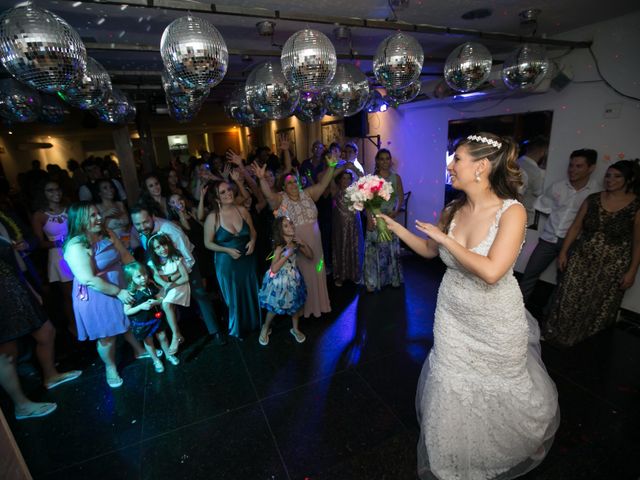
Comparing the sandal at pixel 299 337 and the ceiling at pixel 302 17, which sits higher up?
the ceiling at pixel 302 17

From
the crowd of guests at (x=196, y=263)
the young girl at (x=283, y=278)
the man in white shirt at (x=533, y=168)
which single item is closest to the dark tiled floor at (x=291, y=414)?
the crowd of guests at (x=196, y=263)

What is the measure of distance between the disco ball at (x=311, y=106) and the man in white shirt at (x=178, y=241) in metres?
1.73

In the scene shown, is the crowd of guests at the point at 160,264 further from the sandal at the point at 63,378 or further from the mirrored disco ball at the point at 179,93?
the mirrored disco ball at the point at 179,93

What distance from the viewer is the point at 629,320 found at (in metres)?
3.42

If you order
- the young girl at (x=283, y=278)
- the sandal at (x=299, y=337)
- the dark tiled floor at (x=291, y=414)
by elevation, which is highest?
the young girl at (x=283, y=278)

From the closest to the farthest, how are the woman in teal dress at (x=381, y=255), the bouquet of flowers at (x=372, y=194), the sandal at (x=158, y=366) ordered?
the bouquet of flowers at (x=372, y=194)
the sandal at (x=158, y=366)
the woman in teal dress at (x=381, y=255)

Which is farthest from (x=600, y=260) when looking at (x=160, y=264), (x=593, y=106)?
(x=160, y=264)

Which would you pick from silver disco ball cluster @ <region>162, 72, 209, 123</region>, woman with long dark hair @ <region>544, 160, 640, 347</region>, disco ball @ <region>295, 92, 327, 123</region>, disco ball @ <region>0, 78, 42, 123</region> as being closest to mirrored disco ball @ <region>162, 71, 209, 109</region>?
silver disco ball cluster @ <region>162, 72, 209, 123</region>

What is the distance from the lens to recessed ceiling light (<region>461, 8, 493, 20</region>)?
9.16 ft

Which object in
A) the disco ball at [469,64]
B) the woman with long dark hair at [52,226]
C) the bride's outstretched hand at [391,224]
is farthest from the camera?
the woman with long dark hair at [52,226]

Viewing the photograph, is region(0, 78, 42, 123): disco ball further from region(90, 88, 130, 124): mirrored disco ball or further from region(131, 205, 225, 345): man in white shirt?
region(131, 205, 225, 345): man in white shirt

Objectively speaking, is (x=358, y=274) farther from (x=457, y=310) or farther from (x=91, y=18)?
(x=91, y=18)

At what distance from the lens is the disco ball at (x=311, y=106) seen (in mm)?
3055

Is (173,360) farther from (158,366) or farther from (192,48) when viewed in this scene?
(192,48)
